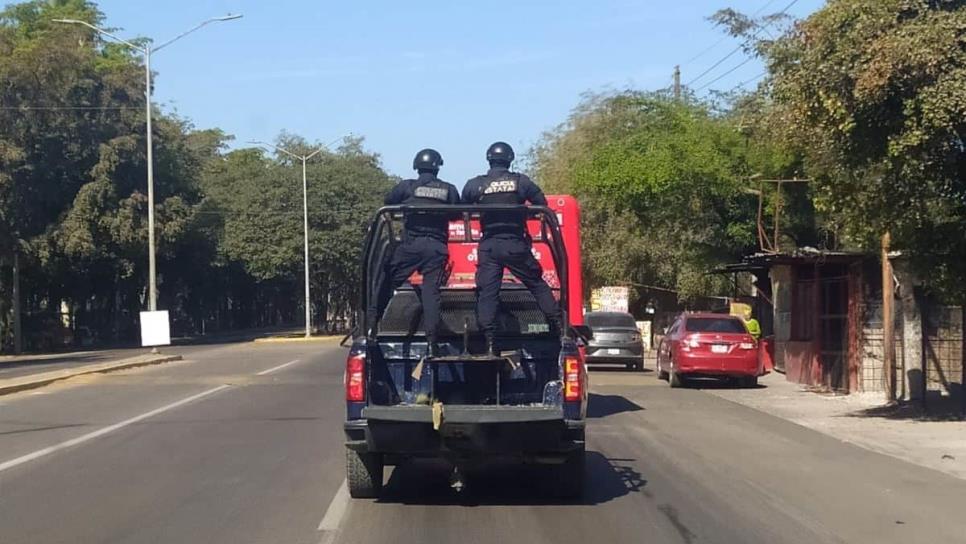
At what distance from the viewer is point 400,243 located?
10.7 metres

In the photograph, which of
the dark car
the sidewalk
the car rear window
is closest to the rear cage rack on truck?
the sidewalk

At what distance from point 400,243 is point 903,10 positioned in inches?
325

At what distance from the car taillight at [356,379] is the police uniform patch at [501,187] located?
1859mm

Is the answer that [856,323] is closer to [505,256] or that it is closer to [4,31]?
[505,256]

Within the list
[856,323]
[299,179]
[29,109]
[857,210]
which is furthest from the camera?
[299,179]

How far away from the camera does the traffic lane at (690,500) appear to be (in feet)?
29.3

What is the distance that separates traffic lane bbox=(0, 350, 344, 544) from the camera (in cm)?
899

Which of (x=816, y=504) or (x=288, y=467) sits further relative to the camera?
(x=288, y=467)

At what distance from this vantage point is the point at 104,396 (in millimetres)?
22453

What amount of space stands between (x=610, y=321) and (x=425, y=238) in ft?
66.8

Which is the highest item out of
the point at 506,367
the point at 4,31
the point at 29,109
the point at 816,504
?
the point at 4,31

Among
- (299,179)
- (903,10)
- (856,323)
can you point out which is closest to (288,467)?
(903,10)

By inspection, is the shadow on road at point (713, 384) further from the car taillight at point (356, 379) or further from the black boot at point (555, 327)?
the car taillight at point (356, 379)

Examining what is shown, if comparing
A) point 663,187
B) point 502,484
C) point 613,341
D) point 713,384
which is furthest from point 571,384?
point 663,187
